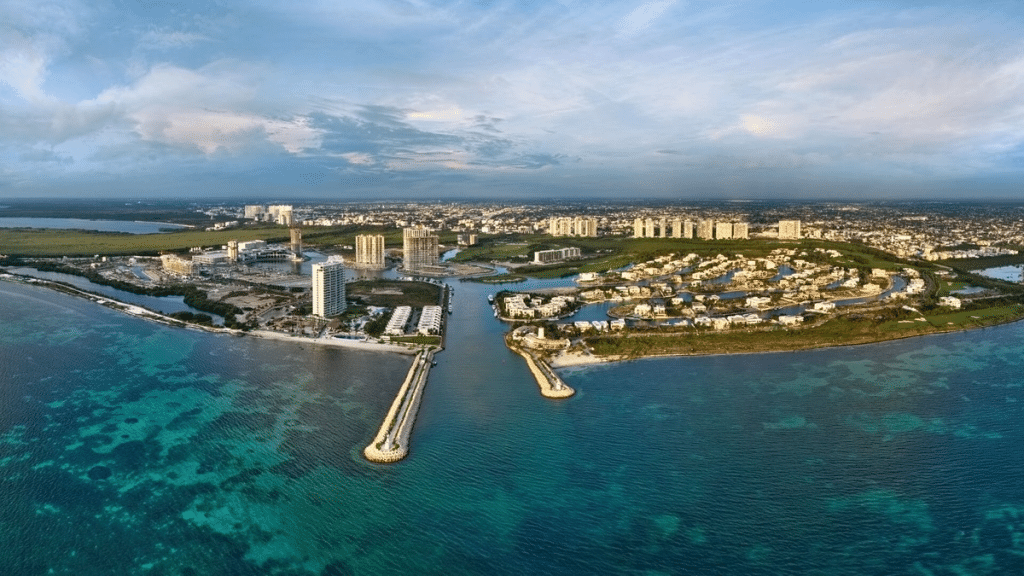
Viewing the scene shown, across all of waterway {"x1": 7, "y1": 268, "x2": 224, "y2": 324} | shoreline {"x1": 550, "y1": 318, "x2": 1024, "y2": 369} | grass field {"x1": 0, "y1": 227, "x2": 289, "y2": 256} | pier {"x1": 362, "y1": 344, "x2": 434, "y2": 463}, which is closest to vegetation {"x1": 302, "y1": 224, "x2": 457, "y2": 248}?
grass field {"x1": 0, "y1": 227, "x2": 289, "y2": 256}

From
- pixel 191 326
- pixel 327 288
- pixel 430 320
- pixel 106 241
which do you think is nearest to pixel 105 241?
pixel 106 241

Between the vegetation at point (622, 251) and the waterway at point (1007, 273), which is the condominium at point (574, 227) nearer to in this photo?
the vegetation at point (622, 251)

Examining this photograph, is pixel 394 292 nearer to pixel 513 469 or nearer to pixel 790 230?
pixel 513 469

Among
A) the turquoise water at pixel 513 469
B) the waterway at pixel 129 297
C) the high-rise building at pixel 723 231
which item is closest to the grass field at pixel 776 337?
the turquoise water at pixel 513 469

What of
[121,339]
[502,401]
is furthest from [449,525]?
[121,339]

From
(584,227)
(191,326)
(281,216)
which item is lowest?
(191,326)

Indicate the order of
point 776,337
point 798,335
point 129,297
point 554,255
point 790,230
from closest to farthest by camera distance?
1. point 776,337
2. point 798,335
3. point 129,297
4. point 554,255
5. point 790,230

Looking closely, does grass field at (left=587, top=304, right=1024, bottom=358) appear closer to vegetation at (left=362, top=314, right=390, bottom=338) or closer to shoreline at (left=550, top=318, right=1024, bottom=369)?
shoreline at (left=550, top=318, right=1024, bottom=369)
